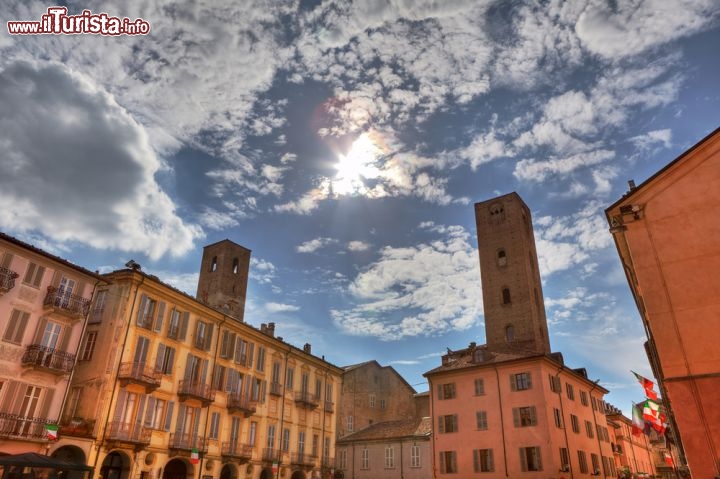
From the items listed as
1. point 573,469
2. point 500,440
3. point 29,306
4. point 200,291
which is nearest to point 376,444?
point 500,440

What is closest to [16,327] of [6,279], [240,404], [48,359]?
[48,359]

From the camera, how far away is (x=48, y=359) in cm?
2384

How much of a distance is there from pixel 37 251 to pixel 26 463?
34.2 feet

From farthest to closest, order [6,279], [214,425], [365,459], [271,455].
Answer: [365,459] < [271,455] < [214,425] < [6,279]

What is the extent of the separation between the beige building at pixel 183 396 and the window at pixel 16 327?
493cm

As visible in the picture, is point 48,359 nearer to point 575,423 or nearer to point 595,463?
point 575,423

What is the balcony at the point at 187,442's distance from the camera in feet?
96.8

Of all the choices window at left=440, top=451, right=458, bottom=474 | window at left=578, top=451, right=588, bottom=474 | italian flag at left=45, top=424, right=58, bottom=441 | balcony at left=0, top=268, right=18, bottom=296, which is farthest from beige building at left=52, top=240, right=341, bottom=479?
window at left=578, top=451, right=588, bottom=474

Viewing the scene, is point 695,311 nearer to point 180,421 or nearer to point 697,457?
point 697,457

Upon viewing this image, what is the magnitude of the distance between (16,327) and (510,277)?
4480 centimetres

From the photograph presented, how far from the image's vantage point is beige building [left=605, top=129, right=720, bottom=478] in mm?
15641

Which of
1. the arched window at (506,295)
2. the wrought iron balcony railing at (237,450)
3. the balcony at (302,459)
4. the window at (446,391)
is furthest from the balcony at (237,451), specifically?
the arched window at (506,295)

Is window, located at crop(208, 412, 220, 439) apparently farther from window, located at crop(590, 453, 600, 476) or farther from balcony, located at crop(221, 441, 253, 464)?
window, located at crop(590, 453, 600, 476)

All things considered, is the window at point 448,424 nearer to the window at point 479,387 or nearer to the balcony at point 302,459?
the window at point 479,387
